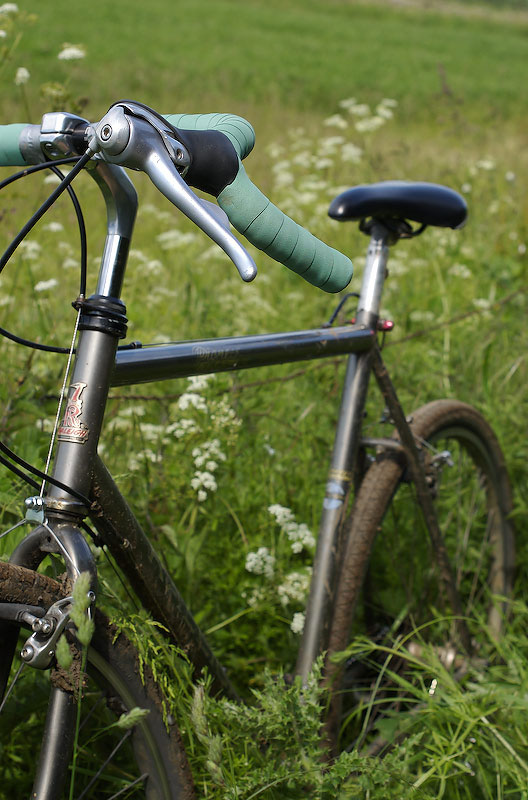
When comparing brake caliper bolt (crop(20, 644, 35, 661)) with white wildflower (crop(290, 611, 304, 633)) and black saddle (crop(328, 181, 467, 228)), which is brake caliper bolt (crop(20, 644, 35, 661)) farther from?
black saddle (crop(328, 181, 467, 228))

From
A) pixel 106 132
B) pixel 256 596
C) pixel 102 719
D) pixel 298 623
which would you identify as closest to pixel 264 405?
pixel 256 596

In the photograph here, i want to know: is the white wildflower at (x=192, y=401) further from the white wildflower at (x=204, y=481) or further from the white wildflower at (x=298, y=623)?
the white wildflower at (x=298, y=623)

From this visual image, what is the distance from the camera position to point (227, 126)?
0.95m

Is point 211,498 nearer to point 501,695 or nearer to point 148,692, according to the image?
point 501,695

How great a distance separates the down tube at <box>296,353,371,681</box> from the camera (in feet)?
5.70

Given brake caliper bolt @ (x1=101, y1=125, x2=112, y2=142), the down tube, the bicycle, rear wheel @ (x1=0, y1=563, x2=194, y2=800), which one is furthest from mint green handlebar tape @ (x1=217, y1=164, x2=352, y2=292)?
the down tube

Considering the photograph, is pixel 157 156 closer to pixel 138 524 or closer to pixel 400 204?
pixel 138 524

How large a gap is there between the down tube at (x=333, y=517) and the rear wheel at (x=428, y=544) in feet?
0.25

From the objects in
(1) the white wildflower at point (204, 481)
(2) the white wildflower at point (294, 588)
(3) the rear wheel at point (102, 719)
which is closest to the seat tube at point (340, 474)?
(2) the white wildflower at point (294, 588)

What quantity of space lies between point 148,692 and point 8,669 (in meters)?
0.22

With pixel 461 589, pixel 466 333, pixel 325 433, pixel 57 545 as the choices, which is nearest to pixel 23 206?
pixel 325 433

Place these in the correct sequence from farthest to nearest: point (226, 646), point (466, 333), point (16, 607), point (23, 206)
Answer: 1. point (466, 333)
2. point (23, 206)
3. point (226, 646)
4. point (16, 607)

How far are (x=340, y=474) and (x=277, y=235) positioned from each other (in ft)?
3.35

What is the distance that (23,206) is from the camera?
326 centimetres
